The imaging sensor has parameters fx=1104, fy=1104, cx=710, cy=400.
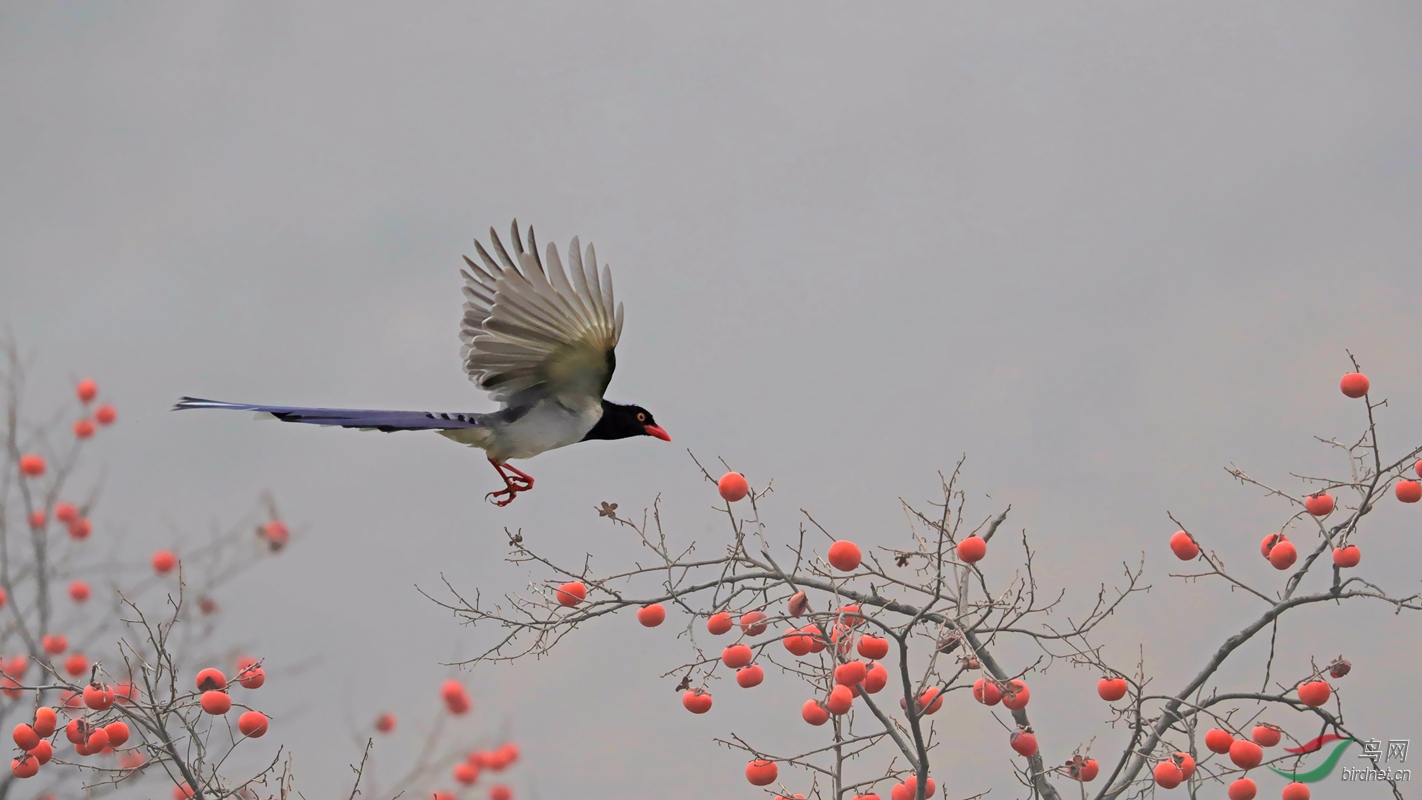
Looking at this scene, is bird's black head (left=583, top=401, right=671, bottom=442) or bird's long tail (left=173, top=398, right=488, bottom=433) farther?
bird's black head (left=583, top=401, right=671, bottom=442)

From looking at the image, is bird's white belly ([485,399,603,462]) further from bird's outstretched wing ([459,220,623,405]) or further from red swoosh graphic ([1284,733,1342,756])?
red swoosh graphic ([1284,733,1342,756])

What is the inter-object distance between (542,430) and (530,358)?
25cm

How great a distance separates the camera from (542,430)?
3486 millimetres

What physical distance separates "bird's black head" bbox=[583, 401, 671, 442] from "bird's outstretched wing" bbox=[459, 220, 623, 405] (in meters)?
0.38

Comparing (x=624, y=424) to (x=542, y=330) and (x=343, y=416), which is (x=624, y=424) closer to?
(x=542, y=330)

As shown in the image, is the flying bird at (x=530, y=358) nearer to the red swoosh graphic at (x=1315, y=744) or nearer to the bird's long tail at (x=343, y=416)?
the bird's long tail at (x=343, y=416)

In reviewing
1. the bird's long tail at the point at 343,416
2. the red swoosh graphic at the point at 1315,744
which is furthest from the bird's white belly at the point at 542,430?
the red swoosh graphic at the point at 1315,744

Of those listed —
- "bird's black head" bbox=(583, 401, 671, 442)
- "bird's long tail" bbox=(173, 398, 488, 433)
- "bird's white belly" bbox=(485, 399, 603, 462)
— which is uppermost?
"bird's black head" bbox=(583, 401, 671, 442)

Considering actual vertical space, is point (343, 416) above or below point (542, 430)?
below

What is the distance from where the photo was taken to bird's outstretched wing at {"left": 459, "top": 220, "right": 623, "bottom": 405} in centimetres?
318

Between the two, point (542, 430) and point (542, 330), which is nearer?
point (542, 330)

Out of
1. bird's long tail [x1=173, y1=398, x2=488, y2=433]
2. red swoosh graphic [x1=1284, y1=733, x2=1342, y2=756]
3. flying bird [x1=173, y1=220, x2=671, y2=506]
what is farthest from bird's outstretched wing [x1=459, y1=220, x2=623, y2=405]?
red swoosh graphic [x1=1284, y1=733, x2=1342, y2=756]

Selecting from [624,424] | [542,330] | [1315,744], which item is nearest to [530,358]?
[542,330]

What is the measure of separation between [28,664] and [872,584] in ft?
13.6
